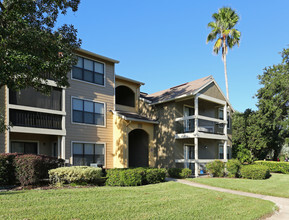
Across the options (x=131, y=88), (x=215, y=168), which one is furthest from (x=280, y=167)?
(x=131, y=88)

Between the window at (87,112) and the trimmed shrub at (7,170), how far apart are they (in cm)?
591

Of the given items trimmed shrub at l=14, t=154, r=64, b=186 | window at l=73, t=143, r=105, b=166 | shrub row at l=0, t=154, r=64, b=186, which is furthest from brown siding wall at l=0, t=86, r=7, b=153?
window at l=73, t=143, r=105, b=166

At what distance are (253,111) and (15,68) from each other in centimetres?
2782

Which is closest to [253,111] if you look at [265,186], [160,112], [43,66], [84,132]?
[160,112]

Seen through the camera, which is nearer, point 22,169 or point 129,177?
point 22,169

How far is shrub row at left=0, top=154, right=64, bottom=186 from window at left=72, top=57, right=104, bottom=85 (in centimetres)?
752

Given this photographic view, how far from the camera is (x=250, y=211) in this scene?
29.8 ft

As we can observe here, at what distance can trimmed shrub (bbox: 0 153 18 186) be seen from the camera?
472 inches

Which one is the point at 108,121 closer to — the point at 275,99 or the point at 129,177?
the point at 129,177

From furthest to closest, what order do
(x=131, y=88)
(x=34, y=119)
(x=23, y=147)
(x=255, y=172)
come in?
(x=131, y=88)
(x=255, y=172)
(x=23, y=147)
(x=34, y=119)

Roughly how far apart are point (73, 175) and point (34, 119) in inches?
209

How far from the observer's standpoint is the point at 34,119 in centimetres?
1552

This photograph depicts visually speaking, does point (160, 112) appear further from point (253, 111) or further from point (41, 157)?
point (253, 111)

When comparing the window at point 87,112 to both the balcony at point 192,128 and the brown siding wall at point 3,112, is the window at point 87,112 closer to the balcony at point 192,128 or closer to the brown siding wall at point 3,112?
the brown siding wall at point 3,112
